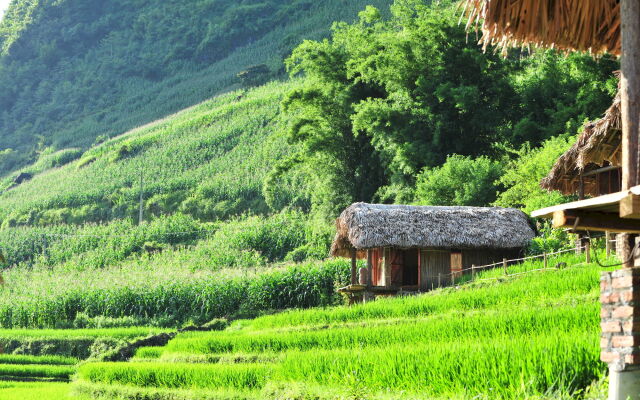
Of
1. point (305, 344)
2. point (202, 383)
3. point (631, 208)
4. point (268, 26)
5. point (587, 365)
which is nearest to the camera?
point (631, 208)

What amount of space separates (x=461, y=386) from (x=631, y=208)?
385 centimetres

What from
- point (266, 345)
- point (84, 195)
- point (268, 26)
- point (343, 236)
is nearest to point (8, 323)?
point (343, 236)

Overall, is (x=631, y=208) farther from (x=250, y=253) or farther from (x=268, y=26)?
(x=268, y=26)

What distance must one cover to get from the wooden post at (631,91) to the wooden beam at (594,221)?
501 millimetres

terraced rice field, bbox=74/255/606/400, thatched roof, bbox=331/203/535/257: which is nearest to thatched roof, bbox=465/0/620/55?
terraced rice field, bbox=74/255/606/400

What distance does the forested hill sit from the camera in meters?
81.0

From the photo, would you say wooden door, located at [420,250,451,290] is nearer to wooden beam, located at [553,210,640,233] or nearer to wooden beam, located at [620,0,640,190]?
wooden beam, located at [553,210,640,233]

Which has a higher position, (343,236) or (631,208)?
(631,208)

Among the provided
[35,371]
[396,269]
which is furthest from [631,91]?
[396,269]

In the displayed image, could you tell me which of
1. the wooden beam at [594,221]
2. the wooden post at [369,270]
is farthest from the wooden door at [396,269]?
the wooden beam at [594,221]

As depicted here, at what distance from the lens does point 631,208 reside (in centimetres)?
575

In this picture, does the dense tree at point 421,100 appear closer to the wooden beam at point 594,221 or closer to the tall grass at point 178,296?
the tall grass at point 178,296

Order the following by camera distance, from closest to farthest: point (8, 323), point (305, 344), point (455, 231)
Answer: point (305, 344)
point (455, 231)
point (8, 323)

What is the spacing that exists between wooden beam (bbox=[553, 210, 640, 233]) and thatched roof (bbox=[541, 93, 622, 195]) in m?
6.59
